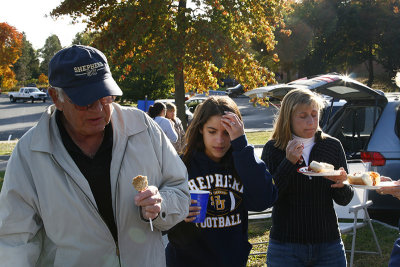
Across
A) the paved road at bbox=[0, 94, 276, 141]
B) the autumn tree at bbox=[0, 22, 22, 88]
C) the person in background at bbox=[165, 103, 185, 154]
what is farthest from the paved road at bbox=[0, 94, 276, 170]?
the person in background at bbox=[165, 103, 185, 154]

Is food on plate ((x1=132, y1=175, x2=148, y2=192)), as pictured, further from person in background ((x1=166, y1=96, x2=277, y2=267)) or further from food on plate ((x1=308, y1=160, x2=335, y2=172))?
food on plate ((x1=308, y1=160, x2=335, y2=172))

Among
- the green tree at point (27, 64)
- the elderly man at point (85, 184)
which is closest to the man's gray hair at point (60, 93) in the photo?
the elderly man at point (85, 184)

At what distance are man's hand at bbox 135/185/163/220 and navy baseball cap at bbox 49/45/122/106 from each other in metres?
0.47

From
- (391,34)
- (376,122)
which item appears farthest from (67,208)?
(391,34)

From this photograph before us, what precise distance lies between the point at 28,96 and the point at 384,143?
4967cm

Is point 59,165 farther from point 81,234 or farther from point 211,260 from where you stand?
point 211,260

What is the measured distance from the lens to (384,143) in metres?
6.29

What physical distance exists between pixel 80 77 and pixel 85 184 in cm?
48

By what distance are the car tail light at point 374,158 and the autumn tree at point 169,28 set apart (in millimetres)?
4816

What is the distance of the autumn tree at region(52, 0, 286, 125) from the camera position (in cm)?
983

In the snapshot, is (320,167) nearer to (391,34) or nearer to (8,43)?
(8,43)

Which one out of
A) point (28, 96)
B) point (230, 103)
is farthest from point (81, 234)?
point (28, 96)

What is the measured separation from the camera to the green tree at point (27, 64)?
248ft

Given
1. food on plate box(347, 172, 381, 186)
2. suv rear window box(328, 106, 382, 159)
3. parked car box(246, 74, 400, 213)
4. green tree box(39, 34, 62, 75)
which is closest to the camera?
food on plate box(347, 172, 381, 186)
